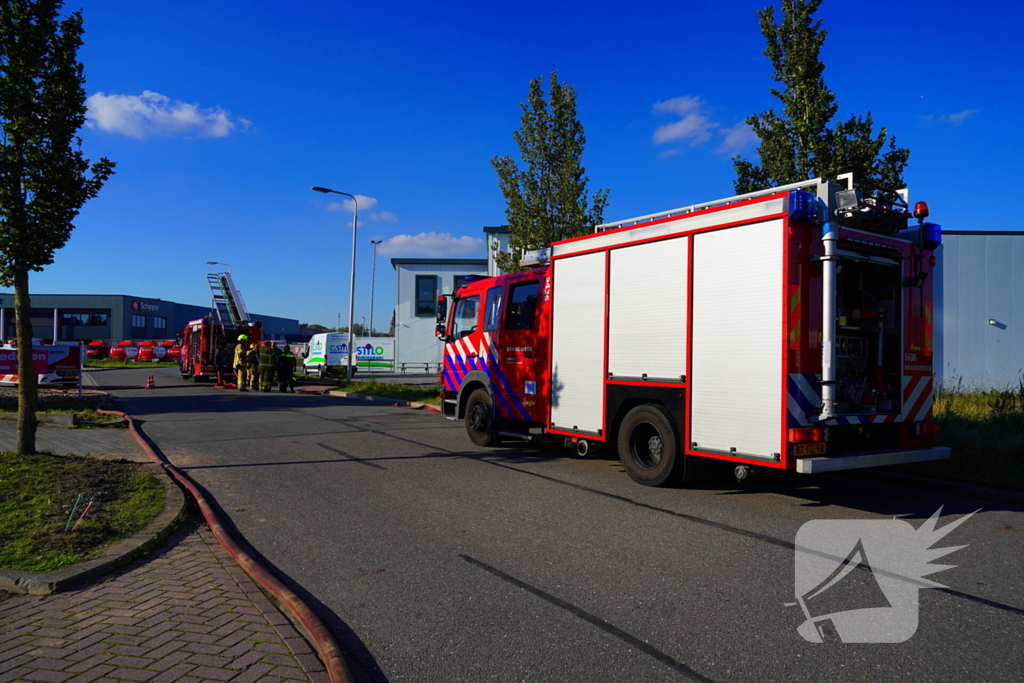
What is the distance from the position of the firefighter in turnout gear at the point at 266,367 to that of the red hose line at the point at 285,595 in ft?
60.5

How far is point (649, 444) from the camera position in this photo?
8273mm

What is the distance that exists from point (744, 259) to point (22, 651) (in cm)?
633

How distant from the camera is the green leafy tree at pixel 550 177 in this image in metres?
16.4

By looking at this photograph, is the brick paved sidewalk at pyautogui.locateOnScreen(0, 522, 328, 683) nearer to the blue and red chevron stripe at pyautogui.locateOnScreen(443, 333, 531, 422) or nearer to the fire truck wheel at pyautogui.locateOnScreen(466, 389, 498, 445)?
the blue and red chevron stripe at pyautogui.locateOnScreen(443, 333, 531, 422)

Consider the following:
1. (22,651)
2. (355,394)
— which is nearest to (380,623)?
(22,651)

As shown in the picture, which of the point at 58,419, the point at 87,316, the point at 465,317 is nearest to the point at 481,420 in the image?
the point at 465,317

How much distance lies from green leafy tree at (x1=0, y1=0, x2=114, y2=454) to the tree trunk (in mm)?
15

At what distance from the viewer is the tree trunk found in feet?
26.9

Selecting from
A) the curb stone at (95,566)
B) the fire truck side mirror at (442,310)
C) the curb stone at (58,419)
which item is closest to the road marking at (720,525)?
the fire truck side mirror at (442,310)

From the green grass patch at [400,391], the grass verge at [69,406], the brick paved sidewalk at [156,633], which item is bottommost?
the brick paved sidewalk at [156,633]

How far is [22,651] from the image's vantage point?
3.65 m

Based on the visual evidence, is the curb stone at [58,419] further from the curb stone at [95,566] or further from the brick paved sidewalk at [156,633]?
the brick paved sidewalk at [156,633]

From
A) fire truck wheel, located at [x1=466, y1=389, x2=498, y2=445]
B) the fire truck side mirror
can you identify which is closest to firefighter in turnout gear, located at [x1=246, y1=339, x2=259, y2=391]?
the fire truck side mirror

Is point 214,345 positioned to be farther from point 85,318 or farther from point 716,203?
point 85,318
